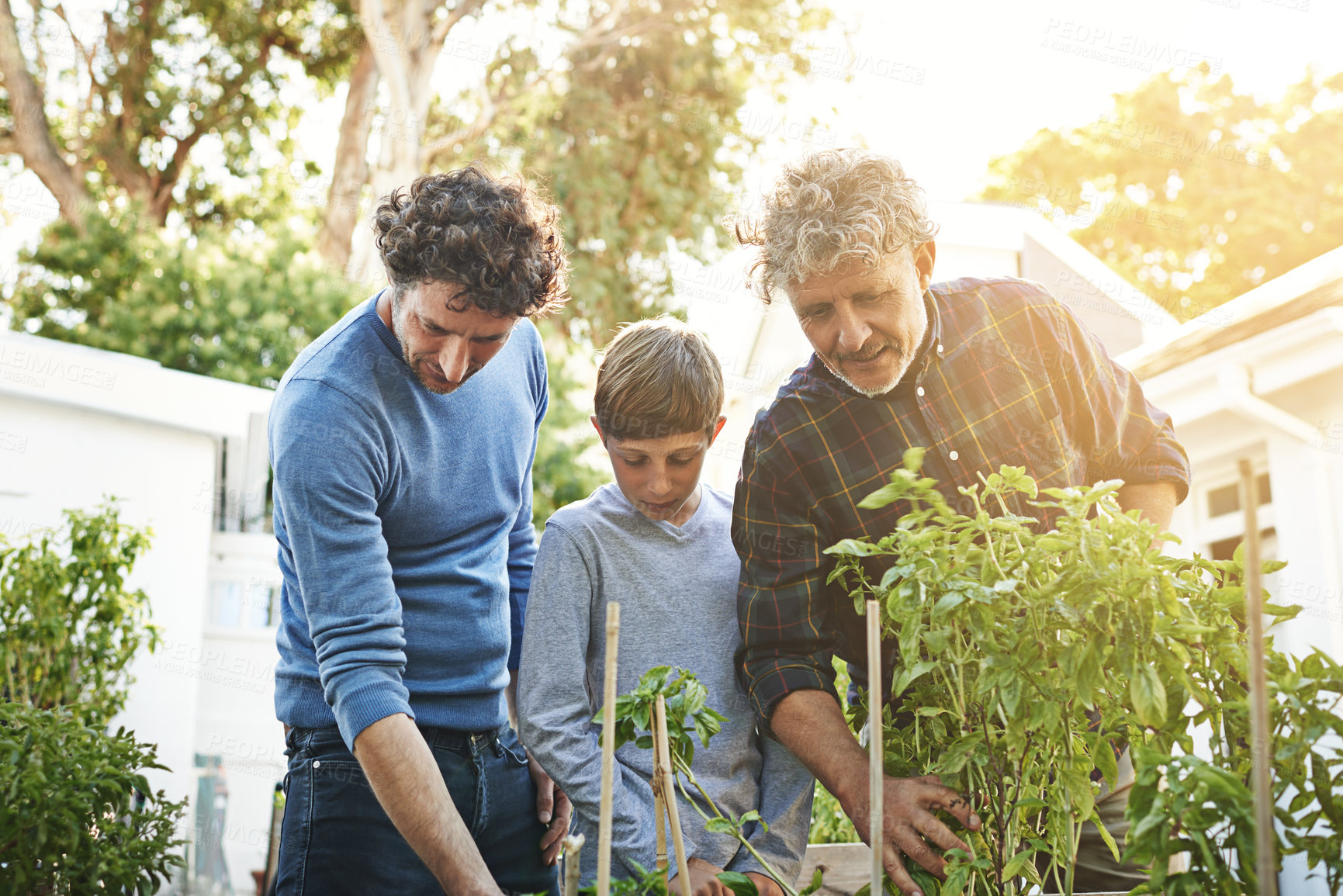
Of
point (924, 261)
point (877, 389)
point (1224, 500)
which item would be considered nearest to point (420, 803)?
point (877, 389)

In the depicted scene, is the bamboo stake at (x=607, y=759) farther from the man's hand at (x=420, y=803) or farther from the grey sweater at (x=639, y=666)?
the grey sweater at (x=639, y=666)

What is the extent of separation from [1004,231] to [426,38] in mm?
6706

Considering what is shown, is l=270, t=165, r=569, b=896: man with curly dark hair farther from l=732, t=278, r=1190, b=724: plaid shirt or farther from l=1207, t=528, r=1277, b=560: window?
l=1207, t=528, r=1277, b=560: window

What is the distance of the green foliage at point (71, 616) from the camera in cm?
454

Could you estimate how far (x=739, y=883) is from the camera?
1256 mm

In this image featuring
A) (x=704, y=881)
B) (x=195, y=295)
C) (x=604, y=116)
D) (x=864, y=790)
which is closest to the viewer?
(x=864, y=790)

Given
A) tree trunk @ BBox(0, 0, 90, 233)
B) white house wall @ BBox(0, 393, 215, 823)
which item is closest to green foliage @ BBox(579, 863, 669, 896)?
white house wall @ BBox(0, 393, 215, 823)

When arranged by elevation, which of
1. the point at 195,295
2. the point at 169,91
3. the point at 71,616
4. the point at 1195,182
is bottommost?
the point at 71,616

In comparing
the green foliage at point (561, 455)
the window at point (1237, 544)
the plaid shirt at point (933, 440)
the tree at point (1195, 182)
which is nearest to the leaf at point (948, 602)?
the plaid shirt at point (933, 440)

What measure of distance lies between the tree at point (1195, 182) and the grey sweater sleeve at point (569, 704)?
16.1 m

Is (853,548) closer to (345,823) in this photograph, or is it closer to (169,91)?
(345,823)

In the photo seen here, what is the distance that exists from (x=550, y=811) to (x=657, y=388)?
87 cm

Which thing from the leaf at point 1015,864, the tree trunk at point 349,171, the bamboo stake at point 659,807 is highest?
the tree trunk at point 349,171

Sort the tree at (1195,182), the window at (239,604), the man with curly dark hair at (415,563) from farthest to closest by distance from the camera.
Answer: the tree at (1195,182) < the window at (239,604) < the man with curly dark hair at (415,563)
